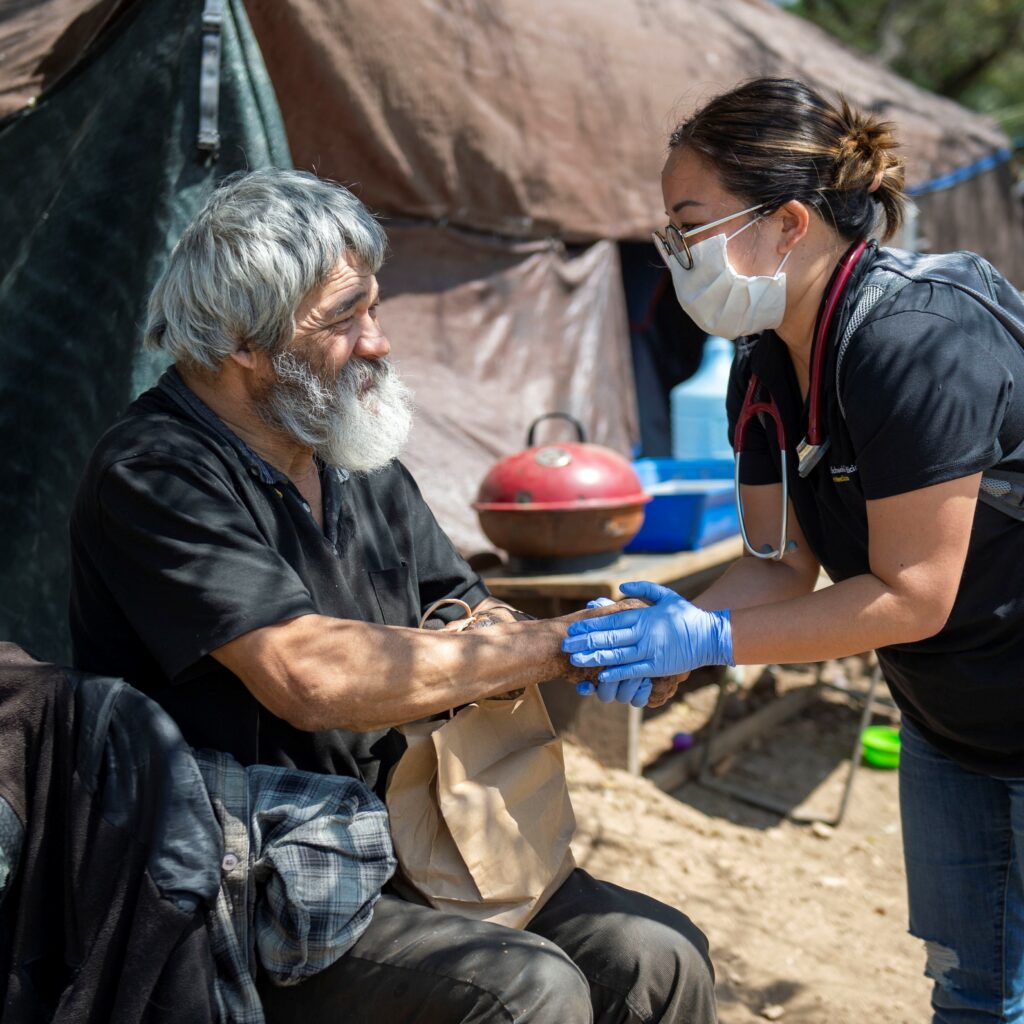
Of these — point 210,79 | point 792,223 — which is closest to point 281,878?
point 792,223

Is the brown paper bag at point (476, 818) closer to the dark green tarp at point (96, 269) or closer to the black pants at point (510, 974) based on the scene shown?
the black pants at point (510, 974)

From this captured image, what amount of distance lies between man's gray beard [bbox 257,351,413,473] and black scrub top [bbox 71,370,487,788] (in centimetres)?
10

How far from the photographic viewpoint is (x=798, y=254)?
2.13 metres

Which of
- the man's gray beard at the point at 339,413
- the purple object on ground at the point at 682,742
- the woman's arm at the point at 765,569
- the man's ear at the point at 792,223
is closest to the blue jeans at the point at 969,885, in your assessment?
the woman's arm at the point at 765,569

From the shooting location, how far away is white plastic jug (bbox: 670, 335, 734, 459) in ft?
Result: 19.5

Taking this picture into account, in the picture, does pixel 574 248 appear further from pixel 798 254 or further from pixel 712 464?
pixel 798 254

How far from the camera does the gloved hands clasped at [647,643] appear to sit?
219 centimetres

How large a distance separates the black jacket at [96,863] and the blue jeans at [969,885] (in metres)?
1.41

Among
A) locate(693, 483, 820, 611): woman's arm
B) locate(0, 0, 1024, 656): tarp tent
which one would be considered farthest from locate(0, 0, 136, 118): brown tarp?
locate(693, 483, 820, 611): woman's arm

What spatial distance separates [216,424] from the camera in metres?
2.17

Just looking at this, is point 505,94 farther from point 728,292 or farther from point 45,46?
point 728,292

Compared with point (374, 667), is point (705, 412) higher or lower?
lower

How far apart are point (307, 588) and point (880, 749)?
3876 mm

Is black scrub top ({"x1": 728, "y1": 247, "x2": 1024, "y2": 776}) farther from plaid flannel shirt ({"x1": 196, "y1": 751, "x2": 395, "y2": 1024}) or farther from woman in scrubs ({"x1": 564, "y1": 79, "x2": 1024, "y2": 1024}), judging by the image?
plaid flannel shirt ({"x1": 196, "y1": 751, "x2": 395, "y2": 1024})
